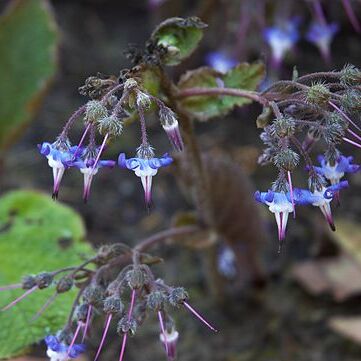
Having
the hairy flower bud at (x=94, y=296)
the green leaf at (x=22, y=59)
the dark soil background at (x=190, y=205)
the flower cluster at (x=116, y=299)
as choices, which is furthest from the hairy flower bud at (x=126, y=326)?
the green leaf at (x=22, y=59)

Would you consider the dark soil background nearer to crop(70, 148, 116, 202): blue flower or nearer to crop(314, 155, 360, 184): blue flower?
crop(314, 155, 360, 184): blue flower

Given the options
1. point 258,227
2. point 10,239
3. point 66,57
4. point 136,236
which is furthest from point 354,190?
point 66,57

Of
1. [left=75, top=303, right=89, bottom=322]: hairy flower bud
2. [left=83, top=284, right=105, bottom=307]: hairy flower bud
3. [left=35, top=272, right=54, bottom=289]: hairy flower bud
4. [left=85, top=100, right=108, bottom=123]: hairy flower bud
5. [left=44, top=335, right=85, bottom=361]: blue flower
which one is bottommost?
[left=44, top=335, right=85, bottom=361]: blue flower

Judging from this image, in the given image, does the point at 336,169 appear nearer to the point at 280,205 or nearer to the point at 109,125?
the point at 280,205

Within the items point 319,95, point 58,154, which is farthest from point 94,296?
point 319,95

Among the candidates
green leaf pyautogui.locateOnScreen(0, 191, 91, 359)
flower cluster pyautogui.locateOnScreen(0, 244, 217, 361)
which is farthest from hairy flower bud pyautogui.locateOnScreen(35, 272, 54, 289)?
green leaf pyautogui.locateOnScreen(0, 191, 91, 359)
